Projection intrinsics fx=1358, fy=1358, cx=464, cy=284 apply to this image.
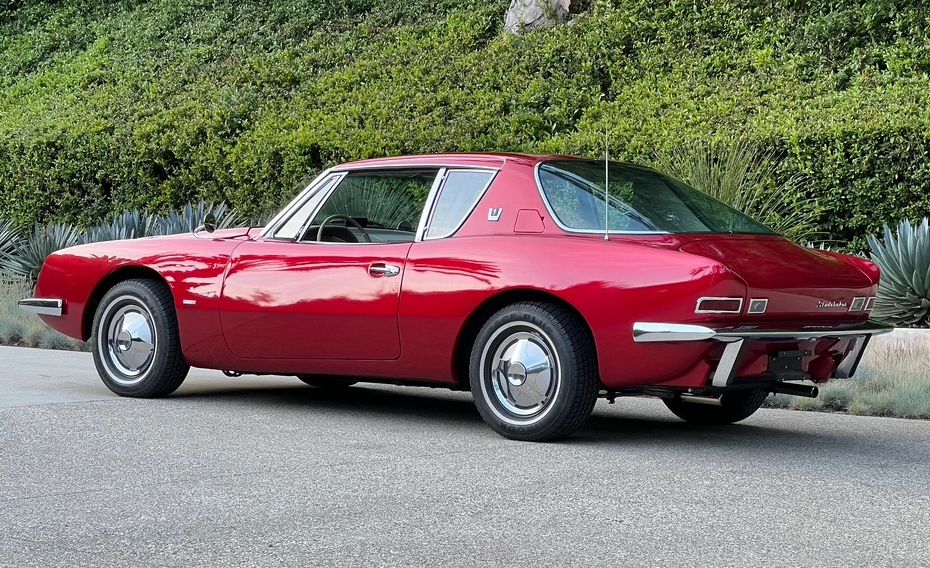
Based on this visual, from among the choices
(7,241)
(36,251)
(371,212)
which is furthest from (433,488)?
(7,241)

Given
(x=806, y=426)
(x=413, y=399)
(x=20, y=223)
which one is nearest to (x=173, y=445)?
(x=413, y=399)

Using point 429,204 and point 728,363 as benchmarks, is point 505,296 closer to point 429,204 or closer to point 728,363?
point 429,204

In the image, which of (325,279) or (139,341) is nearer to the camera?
(325,279)

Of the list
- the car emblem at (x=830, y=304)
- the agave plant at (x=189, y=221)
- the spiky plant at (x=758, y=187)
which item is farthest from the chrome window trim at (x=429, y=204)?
the agave plant at (x=189, y=221)

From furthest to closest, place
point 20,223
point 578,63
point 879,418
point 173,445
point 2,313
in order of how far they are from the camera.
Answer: point 20,223 → point 578,63 → point 2,313 → point 879,418 → point 173,445

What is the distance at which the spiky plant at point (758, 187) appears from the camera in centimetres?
1165

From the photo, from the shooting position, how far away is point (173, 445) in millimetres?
6477

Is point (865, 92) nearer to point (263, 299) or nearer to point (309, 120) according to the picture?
point (309, 120)

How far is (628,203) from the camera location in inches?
269

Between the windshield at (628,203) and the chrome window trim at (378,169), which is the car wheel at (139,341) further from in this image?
the windshield at (628,203)

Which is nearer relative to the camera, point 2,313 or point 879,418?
point 879,418

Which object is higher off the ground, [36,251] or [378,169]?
[378,169]

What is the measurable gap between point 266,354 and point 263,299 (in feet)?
1.02

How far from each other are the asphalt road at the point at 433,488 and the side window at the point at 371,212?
3.38ft
